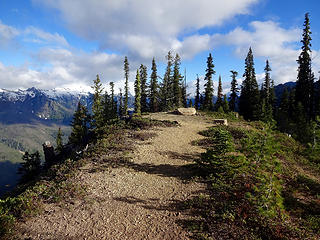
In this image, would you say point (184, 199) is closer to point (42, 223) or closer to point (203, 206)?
point (203, 206)

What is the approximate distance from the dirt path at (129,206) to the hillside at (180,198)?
4cm

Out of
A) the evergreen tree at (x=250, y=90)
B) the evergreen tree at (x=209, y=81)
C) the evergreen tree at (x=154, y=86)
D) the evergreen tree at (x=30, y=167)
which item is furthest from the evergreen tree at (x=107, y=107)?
the evergreen tree at (x=250, y=90)

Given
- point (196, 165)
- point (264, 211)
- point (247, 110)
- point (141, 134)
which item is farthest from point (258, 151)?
point (247, 110)

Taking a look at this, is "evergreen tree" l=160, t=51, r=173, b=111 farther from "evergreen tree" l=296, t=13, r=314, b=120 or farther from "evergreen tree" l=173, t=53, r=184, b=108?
"evergreen tree" l=296, t=13, r=314, b=120

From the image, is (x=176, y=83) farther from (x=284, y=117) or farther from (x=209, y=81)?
(x=284, y=117)

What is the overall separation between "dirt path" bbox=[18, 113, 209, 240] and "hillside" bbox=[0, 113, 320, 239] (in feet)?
0.14

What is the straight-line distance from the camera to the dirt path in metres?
8.22

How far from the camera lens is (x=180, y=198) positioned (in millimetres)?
10289

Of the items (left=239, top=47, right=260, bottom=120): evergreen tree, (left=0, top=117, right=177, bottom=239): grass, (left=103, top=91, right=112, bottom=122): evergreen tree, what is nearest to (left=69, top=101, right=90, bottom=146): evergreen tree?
(left=103, top=91, right=112, bottom=122): evergreen tree

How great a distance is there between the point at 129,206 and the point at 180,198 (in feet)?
8.82

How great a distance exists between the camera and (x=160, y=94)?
182ft

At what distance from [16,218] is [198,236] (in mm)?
8465

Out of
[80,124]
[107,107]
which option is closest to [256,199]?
[80,124]

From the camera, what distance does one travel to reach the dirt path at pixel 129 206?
8219 millimetres
